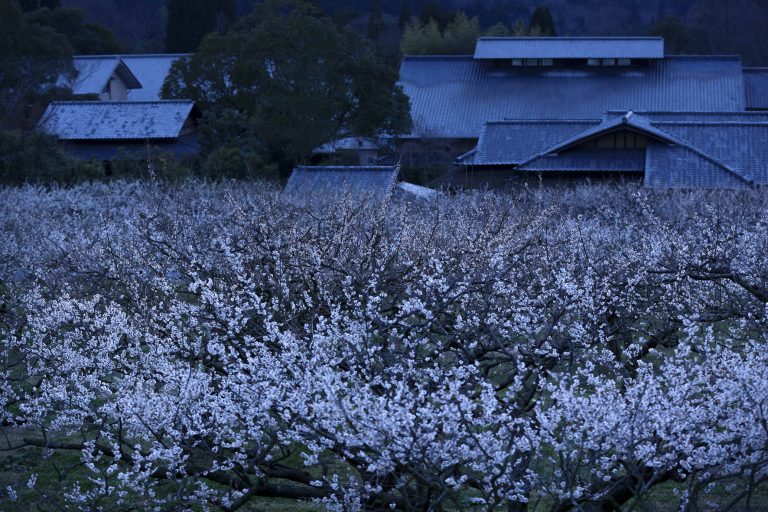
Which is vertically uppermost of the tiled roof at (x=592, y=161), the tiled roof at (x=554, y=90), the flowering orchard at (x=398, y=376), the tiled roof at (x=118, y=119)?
the tiled roof at (x=554, y=90)

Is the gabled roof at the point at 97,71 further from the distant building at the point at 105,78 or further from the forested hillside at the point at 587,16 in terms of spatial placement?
the forested hillside at the point at 587,16

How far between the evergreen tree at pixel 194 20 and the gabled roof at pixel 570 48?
13071 mm

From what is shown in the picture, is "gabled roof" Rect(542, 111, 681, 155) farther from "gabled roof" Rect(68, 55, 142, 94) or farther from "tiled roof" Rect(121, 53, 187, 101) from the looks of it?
"tiled roof" Rect(121, 53, 187, 101)

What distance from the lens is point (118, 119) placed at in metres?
31.2

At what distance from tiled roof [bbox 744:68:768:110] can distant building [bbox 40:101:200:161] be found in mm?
20269

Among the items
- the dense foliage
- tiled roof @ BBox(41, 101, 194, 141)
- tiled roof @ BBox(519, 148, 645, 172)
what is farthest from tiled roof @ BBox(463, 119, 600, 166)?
tiled roof @ BBox(41, 101, 194, 141)

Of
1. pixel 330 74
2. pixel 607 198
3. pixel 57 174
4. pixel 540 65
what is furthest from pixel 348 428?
pixel 540 65

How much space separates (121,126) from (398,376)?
89.8 ft

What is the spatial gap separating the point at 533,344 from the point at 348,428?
1.56m

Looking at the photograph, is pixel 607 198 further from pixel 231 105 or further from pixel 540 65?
pixel 540 65

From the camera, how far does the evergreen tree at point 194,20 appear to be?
1831 inches

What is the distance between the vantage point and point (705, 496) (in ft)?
21.4

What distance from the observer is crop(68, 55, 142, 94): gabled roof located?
3781cm

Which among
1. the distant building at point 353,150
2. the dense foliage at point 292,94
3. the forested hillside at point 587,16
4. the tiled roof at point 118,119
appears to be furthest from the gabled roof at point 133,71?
the distant building at point 353,150
